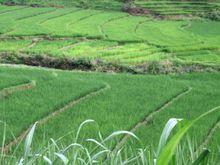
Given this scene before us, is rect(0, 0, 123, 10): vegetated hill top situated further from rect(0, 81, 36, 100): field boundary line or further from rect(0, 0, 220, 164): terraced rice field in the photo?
rect(0, 81, 36, 100): field boundary line

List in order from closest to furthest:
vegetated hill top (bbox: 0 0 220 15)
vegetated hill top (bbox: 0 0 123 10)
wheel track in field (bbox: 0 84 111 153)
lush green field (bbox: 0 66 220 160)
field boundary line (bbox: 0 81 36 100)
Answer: wheel track in field (bbox: 0 84 111 153)
lush green field (bbox: 0 66 220 160)
field boundary line (bbox: 0 81 36 100)
vegetated hill top (bbox: 0 0 220 15)
vegetated hill top (bbox: 0 0 123 10)

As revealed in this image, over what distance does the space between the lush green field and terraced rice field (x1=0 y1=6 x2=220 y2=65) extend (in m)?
2.36

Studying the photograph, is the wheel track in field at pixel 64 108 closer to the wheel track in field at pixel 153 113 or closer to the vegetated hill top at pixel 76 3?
the wheel track in field at pixel 153 113

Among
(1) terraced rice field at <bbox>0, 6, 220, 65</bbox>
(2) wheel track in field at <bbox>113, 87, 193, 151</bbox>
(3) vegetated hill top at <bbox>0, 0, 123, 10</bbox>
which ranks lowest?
(3) vegetated hill top at <bbox>0, 0, 123, 10</bbox>

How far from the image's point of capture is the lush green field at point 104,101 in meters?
6.57

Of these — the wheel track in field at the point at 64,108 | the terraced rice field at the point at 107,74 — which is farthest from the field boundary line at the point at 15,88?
the wheel track in field at the point at 64,108

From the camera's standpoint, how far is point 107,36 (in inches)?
628

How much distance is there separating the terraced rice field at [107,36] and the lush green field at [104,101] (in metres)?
2.36

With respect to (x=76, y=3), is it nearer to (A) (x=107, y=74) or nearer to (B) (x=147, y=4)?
(B) (x=147, y=4)

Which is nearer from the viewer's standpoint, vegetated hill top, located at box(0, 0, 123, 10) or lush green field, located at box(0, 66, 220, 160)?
lush green field, located at box(0, 66, 220, 160)

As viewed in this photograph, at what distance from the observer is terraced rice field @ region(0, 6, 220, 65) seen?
1318 centimetres

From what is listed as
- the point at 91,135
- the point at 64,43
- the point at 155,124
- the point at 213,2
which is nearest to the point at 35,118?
the point at 91,135

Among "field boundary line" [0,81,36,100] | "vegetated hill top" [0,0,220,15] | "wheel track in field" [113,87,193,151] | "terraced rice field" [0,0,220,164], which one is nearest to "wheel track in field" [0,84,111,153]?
"terraced rice field" [0,0,220,164]

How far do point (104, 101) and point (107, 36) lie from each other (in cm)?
800
